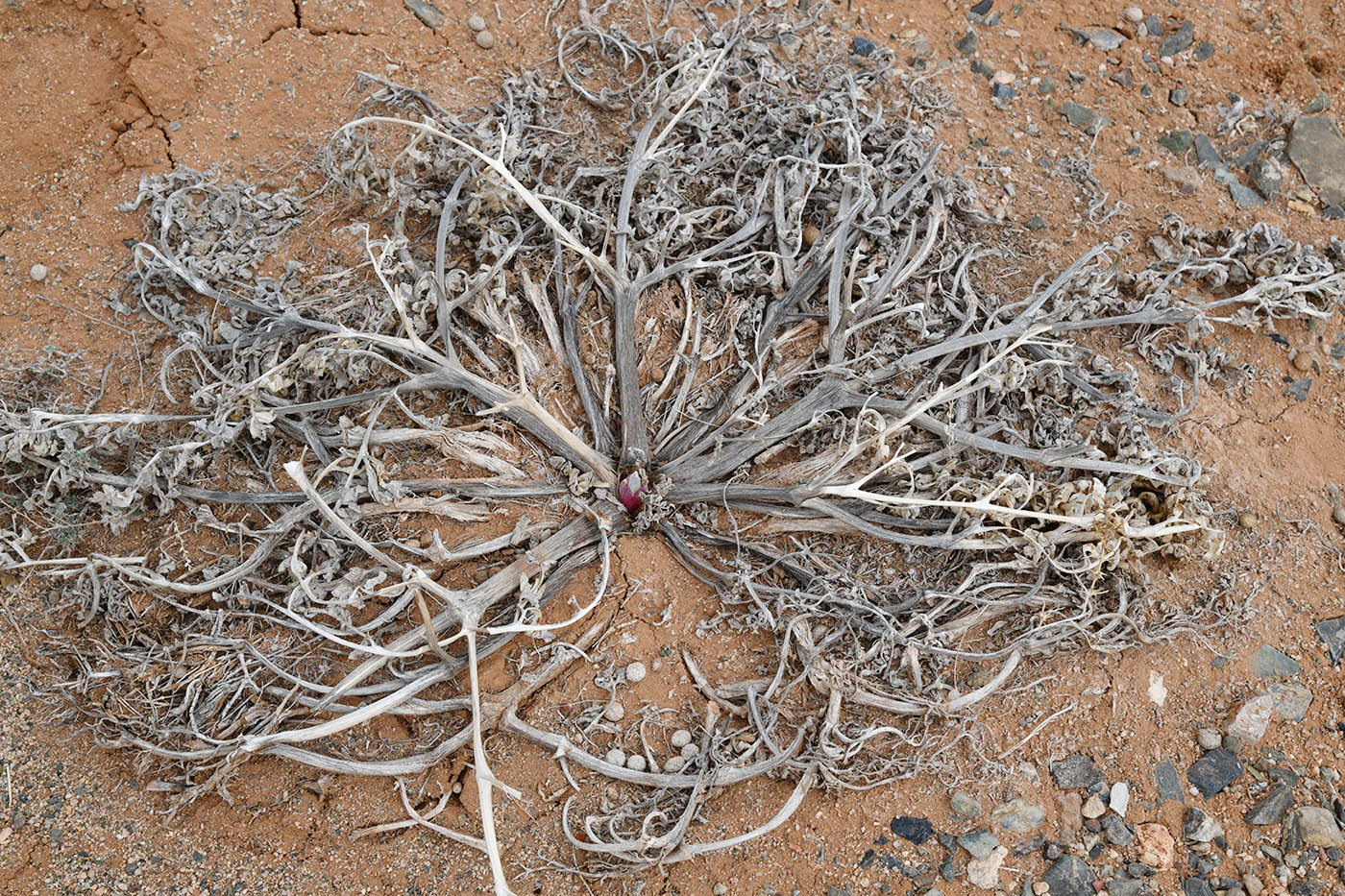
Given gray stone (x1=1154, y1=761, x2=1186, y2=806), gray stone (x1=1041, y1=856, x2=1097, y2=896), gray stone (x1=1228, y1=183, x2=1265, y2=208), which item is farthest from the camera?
gray stone (x1=1228, y1=183, x2=1265, y2=208)

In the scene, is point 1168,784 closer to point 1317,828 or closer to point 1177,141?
point 1317,828

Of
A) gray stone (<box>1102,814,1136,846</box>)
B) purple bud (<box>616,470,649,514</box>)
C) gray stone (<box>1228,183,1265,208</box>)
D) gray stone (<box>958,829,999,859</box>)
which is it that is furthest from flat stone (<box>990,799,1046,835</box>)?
gray stone (<box>1228,183,1265,208</box>)

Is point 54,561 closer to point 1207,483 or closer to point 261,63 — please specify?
point 261,63

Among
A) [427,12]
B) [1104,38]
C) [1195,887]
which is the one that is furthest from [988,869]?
[427,12]

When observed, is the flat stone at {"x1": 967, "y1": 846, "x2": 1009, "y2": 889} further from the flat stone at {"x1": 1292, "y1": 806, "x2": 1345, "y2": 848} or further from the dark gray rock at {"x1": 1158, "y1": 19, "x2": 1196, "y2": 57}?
the dark gray rock at {"x1": 1158, "y1": 19, "x2": 1196, "y2": 57}

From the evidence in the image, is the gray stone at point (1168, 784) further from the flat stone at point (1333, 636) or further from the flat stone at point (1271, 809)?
the flat stone at point (1333, 636)

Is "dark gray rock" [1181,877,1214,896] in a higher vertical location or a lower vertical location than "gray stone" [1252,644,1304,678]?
lower
